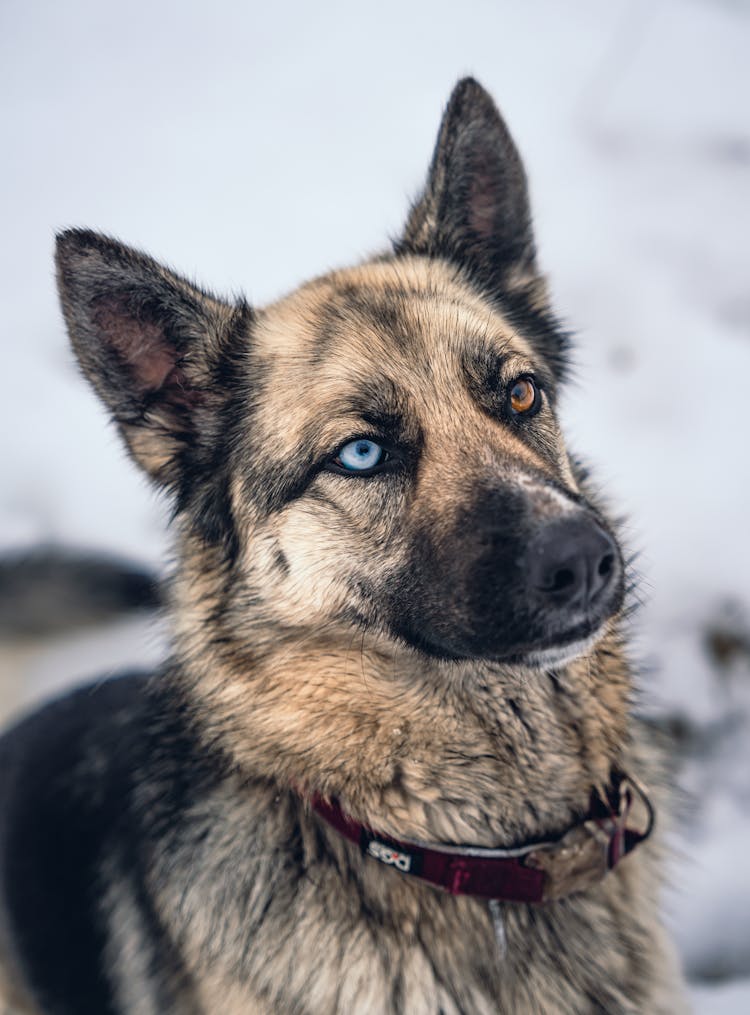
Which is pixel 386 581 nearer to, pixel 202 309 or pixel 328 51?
pixel 202 309

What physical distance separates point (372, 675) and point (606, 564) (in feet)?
2.05

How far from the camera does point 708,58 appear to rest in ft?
17.5

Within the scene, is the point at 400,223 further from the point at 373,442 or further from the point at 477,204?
the point at 373,442

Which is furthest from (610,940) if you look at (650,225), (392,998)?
(650,225)

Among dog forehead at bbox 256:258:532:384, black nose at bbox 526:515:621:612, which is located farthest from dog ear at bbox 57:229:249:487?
black nose at bbox 526:515:621:612

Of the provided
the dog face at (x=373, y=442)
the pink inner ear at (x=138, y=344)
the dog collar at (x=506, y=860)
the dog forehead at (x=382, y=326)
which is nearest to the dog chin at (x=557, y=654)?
the dog face at (x=373, y=442)

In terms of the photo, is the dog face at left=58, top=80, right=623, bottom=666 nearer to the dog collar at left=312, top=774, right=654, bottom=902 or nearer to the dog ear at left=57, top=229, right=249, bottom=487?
the dog ear at left=57, top=229, right=249, bottom=487

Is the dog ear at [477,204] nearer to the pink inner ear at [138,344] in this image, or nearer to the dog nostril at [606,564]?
the pink inner ear at [138,344]

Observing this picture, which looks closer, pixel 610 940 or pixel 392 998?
pixel 392 998

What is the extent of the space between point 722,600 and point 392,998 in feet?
7.38

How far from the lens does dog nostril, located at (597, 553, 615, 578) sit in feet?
5.13

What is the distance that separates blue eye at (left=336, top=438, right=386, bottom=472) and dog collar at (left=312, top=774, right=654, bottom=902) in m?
0.81

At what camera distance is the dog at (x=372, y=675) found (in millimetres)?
1756

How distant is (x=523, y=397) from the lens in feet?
6.65
